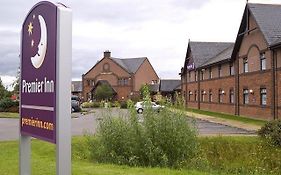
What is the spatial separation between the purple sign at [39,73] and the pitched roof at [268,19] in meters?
24.8

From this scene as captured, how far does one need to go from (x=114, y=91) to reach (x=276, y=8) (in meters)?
53.6

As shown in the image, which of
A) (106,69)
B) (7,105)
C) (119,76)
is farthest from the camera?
(106,69)

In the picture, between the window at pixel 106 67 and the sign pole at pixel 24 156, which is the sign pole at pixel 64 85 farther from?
the window at pixel 106 67

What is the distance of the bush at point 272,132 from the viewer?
57.7 feet

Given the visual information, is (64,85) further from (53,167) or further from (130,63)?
(130,63)

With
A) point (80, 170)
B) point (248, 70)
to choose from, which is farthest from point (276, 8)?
point (80, 170)

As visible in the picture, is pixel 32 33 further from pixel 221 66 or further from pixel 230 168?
pixel 221 66

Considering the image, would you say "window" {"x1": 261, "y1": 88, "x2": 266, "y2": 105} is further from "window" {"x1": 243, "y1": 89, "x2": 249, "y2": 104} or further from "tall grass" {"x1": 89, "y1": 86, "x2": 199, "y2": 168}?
"tall grass" {"x1": 89, "y1": 86, "x2": 199, "y2": 168}

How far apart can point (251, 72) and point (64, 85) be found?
3058cm

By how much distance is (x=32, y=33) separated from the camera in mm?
5012

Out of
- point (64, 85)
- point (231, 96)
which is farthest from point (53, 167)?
point (231, 96)

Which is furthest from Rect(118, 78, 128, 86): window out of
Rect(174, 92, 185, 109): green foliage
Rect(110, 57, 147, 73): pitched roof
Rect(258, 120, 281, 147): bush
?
Rect(174, 92, 185, 109): green foliage

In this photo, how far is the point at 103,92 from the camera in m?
79.2

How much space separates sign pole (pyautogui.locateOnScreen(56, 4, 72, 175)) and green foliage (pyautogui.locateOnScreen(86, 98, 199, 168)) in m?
8.44
